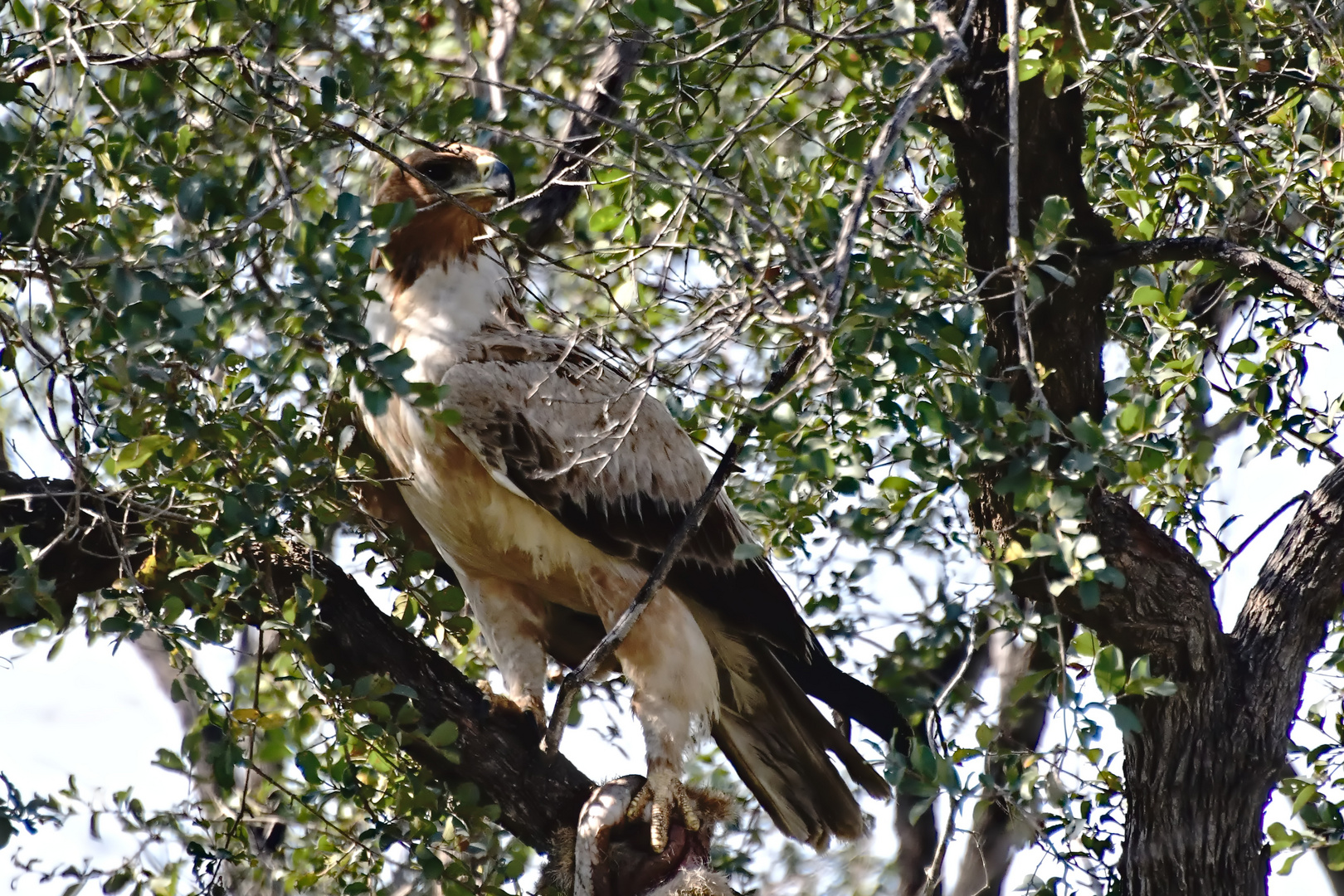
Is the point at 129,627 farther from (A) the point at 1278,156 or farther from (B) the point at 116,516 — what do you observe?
(A) the point at 1278,156

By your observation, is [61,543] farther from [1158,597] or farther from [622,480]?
[1158,597]

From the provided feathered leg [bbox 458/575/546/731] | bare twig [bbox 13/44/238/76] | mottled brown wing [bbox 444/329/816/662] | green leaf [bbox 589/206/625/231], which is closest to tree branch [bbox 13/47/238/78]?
bare twig [bbox 13/44/238/76]

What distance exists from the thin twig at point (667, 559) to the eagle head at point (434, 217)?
1.41 m

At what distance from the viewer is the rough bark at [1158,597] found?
316 centimetres

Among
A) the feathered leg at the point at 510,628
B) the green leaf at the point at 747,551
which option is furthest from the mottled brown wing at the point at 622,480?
the green leaf at the point at 747,551

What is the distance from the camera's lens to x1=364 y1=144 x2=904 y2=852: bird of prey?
377 centimetres

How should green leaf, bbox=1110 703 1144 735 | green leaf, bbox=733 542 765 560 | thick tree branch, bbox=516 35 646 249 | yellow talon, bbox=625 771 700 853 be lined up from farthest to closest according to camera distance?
1. thick tree branch, bbox=516 35 646 249
2. yellow talon, bbox=625 771 700 853
3. green leaf, bbox=733 542 765 560
4. green leaf, bbox=1110 703 1144 735

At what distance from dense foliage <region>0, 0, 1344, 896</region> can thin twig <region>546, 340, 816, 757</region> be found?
7cm

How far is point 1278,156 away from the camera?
342cm

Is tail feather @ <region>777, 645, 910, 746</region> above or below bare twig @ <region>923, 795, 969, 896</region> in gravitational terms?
above

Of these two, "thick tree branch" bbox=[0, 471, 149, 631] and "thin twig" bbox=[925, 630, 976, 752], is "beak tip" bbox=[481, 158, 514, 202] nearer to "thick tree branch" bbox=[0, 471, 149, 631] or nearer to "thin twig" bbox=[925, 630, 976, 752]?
"thick tree branch" bbox=[0, 471, 149, 631]

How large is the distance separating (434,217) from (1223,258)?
7.57 feet

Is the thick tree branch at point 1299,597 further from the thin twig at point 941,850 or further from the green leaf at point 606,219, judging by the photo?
the green leaf at point 606,219

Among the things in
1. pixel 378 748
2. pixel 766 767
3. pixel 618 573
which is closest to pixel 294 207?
pixel 378 748
